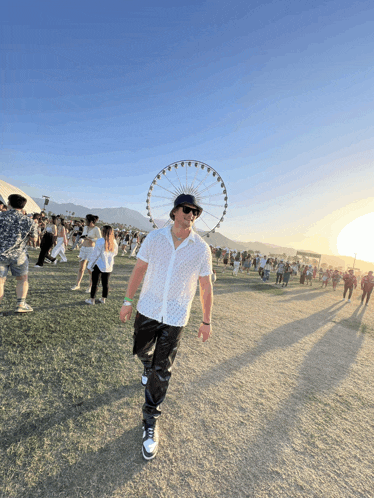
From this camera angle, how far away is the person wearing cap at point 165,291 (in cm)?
222

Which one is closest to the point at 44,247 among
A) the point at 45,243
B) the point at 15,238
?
the point at 45,243

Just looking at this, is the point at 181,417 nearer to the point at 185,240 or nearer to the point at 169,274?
the point at 169,274

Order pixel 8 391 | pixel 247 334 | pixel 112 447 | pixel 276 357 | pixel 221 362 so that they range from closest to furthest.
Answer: pixel 112 447 < pixel 8 391 < pixel 221 362 < pixel 276 357 < pixel 247 334

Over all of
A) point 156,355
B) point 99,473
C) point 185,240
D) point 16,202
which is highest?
point 16,202

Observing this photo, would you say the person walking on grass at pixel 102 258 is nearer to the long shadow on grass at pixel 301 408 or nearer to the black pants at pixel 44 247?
the long shadow on grass at pixel 301 408

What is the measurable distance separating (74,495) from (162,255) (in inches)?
74.8

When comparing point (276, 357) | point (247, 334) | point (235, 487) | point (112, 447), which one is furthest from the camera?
point (247, 334)

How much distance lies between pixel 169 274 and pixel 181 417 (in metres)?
1.70

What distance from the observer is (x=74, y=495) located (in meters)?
1.66

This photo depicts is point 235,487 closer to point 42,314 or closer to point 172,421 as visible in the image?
point 172,421

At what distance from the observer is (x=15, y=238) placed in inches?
160

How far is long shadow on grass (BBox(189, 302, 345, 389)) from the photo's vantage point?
11.5 ft

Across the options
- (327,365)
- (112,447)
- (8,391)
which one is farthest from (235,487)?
(327,365)

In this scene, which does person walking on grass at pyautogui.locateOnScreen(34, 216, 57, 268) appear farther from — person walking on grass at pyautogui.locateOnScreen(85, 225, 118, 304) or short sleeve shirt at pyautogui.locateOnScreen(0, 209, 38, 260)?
short sleeve shirt at pyautogui.locateOnScreen(0, 209, 38, 260)
